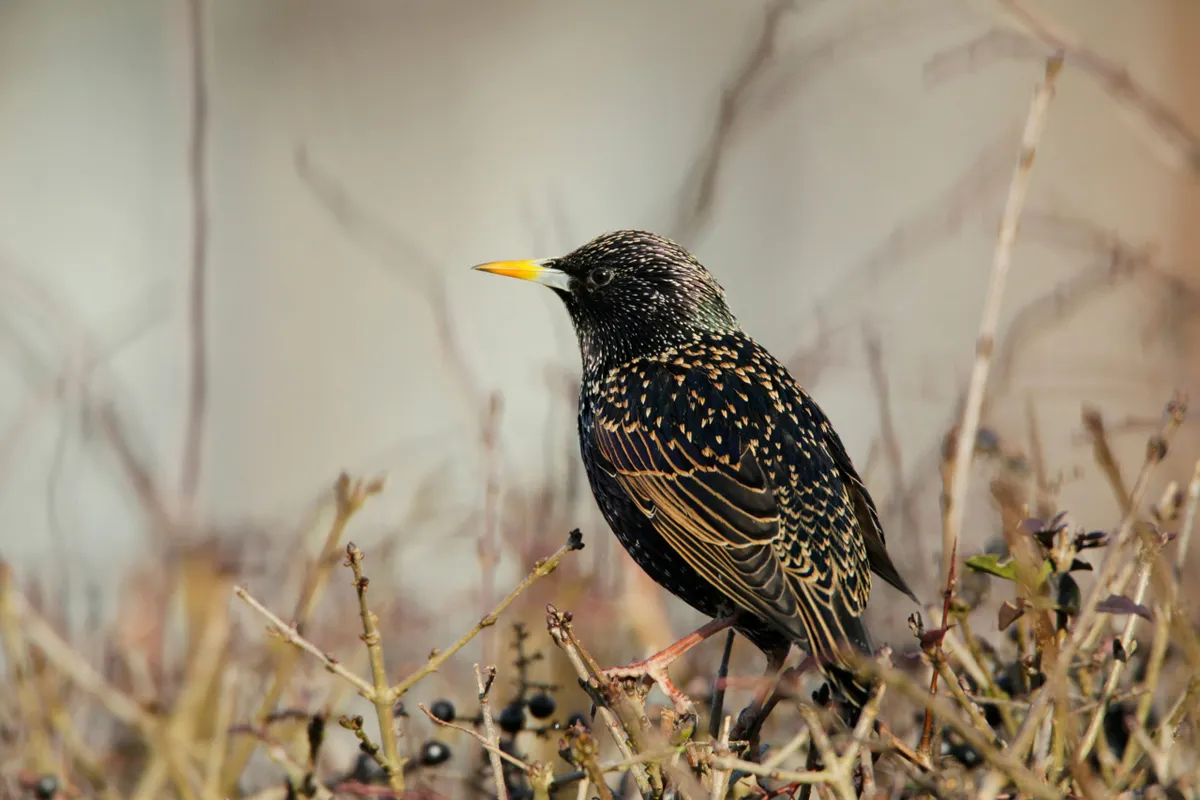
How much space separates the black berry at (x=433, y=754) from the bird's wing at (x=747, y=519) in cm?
71

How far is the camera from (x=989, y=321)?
264 centimetres

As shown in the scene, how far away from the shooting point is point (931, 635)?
Answer: 6.73 feet

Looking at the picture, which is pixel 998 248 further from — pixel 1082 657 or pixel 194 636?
pixel 194 636

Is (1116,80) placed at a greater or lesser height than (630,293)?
greater

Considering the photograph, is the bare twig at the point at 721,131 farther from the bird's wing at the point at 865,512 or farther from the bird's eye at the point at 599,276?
the bird's wing at the point at 865,512

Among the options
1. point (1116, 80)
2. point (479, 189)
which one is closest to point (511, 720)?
point (1116, 80)

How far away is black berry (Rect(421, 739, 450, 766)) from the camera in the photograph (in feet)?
8.77

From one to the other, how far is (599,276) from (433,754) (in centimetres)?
165

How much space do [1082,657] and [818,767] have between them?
0.50m

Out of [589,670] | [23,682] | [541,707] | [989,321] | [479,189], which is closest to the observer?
[589,670]

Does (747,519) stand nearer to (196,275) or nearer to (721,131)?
(721,131)

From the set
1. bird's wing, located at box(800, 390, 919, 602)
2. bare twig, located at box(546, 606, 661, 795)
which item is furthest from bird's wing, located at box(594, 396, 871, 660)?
bare twig, located at box(546, 606, 661, 795)

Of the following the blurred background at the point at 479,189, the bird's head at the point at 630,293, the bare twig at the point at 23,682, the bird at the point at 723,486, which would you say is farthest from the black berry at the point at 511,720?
the blurred background at the point at 479,189

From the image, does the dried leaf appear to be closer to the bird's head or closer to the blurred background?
the bird's head
